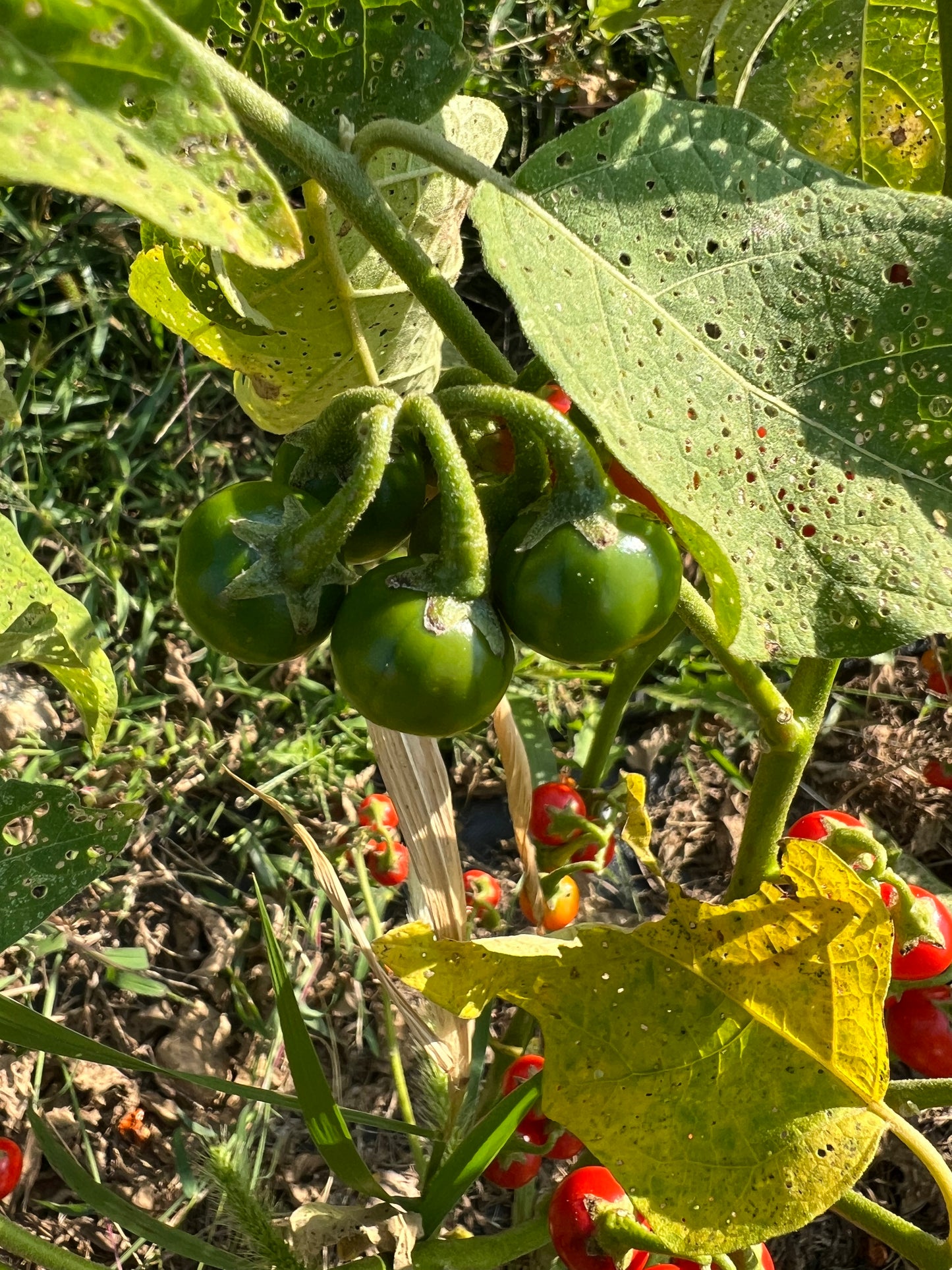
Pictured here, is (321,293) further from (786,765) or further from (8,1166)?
(8,1166)

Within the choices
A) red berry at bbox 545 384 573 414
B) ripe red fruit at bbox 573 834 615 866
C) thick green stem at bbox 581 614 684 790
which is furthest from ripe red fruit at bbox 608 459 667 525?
ripe red fruit at bbox 573 834 615 866

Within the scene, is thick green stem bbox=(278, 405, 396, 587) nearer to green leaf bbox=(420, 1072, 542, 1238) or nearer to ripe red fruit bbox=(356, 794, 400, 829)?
green leaf bbox=(420, 1072, 542, 1238)

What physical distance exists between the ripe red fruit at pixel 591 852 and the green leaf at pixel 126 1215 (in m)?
0.74

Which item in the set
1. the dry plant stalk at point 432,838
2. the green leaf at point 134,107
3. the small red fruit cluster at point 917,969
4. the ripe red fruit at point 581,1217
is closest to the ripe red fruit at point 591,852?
the dry plant stalk at point 432,838

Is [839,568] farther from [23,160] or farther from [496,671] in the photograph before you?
[23,160]

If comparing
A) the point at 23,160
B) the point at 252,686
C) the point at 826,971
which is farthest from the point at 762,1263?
the point at 252,686

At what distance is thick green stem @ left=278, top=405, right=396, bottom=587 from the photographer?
78 cm

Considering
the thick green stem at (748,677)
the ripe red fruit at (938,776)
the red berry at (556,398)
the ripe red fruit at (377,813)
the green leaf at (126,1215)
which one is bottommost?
the ripe red fruit at (938,776)

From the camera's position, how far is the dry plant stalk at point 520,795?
152 centimetres

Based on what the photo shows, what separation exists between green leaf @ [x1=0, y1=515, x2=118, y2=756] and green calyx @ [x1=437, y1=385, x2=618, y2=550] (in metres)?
0.59

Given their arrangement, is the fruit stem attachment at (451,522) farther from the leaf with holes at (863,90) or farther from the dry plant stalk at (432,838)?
the leaf with holes at (863,90)

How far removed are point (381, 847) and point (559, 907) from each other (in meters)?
0.38

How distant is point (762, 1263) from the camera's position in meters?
1.29

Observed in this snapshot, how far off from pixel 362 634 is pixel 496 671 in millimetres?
114
